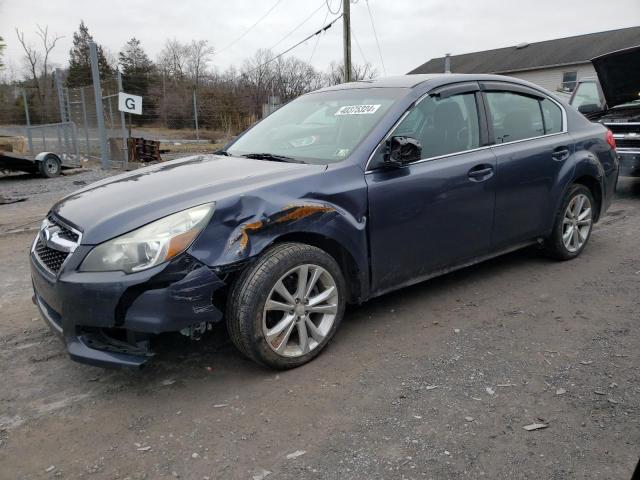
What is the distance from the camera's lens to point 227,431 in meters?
2.58

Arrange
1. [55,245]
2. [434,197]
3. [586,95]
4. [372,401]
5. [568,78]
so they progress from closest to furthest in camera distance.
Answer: [372,401]
[55,245]
[434,197]
[586,95]
[568,78]

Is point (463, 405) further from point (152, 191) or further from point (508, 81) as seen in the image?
point (508, 81)

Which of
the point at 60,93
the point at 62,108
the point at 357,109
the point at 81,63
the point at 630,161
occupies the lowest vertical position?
the point at 630,161

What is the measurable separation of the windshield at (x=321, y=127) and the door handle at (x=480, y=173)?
76 centimetres

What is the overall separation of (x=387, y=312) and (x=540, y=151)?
190 cm

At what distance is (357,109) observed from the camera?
384 centimetres

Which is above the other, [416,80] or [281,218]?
[416,80]

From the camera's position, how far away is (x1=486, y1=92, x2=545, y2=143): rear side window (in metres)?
4.20

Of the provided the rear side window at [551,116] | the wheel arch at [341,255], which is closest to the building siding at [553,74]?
the rear side window at [551,116]

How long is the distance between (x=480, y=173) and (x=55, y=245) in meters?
2.89

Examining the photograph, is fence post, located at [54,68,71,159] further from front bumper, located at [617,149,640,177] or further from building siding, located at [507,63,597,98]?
building siding, located at [507,63,597,98]

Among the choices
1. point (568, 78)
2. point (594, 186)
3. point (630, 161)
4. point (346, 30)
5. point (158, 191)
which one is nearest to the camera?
point (158, 191)

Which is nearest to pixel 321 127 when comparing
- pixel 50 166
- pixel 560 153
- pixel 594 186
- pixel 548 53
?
pixel 560 153

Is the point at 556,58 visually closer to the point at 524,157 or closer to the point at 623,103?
the point at 623,103
